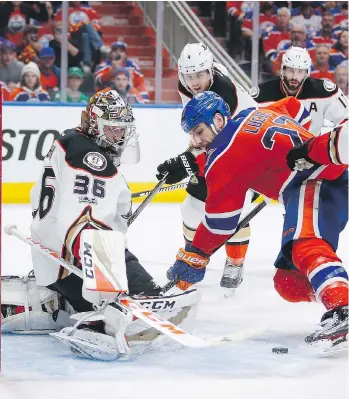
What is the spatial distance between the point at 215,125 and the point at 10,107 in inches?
145

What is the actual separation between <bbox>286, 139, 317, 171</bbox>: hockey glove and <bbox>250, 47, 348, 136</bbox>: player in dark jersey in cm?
164

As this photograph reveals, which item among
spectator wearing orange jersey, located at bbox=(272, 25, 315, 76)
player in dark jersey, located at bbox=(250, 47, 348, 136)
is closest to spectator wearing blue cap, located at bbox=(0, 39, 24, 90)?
spectator wearing orange jersey, located at bbox=(272, 25, 315, 76)

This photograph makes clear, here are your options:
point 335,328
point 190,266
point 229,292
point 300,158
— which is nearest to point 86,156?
point 190,266

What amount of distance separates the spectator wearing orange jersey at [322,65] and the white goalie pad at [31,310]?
4592mm

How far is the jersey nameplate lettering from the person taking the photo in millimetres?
3258

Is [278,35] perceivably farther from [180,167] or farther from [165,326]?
[165,326]

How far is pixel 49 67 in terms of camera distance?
23.5ft

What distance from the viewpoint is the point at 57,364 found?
3.12 metres

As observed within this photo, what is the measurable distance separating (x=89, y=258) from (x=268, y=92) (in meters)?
2.16

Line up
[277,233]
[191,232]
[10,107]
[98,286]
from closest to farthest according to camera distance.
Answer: [98,286]
[191,232]
[277,233]
[10,107]

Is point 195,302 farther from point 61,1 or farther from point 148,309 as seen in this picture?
point 61,1

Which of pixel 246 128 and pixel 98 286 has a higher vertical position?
pixel 246 128

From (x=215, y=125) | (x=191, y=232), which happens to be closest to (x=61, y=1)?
(x=191, y=232)

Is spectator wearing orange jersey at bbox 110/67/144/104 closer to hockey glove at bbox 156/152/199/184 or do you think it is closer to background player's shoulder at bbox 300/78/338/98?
background player's shoulder at bbox 300/78/338/98
